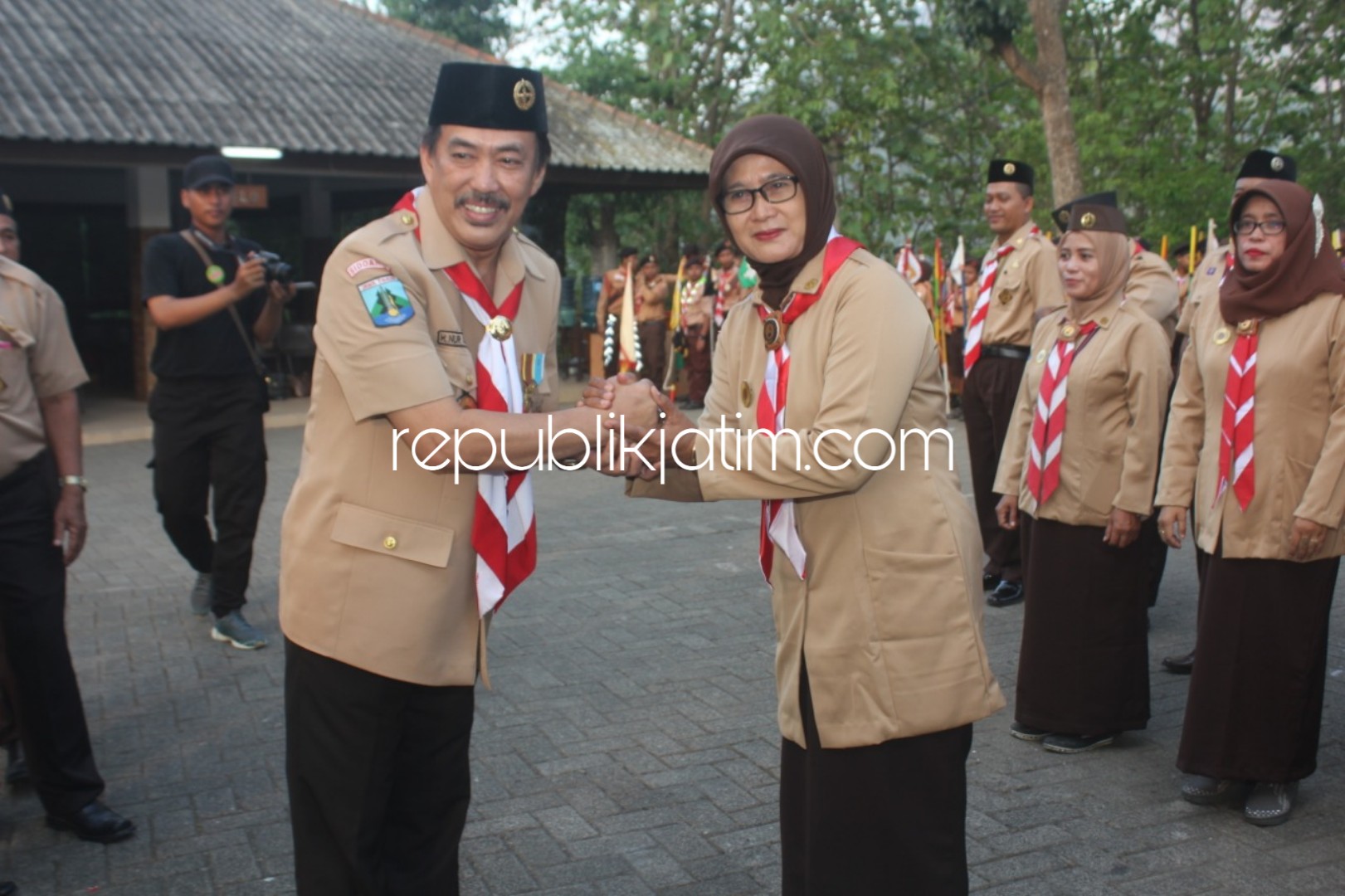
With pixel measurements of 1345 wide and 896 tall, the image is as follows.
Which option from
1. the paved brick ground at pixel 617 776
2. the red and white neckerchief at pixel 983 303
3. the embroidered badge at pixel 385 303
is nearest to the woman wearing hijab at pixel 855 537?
the embroidered badge at pixel 385 303

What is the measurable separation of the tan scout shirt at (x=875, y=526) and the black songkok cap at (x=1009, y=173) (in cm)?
509

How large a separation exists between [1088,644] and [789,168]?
2.94m

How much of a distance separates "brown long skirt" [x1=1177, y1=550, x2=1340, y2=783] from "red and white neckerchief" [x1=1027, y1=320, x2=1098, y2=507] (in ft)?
2.80

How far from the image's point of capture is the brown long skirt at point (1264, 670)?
14.3ft

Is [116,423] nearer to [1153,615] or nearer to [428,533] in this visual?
[1153,615]

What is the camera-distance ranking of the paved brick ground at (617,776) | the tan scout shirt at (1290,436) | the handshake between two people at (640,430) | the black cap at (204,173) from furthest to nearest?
the black cap at (204,173)
the tan scout shirt at (1290,436)
the paved brick ground at (617,776)
the handshake between two people at (640,430)

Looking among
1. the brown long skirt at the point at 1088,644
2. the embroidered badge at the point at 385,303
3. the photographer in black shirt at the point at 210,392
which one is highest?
the embroidered badge at the point at 385,303

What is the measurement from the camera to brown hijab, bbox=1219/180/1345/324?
427 cm

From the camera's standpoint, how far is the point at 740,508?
977cm

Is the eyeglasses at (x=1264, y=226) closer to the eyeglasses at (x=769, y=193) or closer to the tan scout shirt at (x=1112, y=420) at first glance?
the tan scout shirt at (x=1112, y=420)

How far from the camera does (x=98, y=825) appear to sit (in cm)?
418

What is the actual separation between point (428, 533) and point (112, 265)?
18.5 m

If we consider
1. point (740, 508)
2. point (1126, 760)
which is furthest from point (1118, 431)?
point (740, 508)

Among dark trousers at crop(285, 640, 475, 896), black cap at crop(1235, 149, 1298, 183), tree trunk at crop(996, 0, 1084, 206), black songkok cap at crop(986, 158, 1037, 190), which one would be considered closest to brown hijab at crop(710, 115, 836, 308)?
dark trousers at crop(285, 640, 475, 896)
